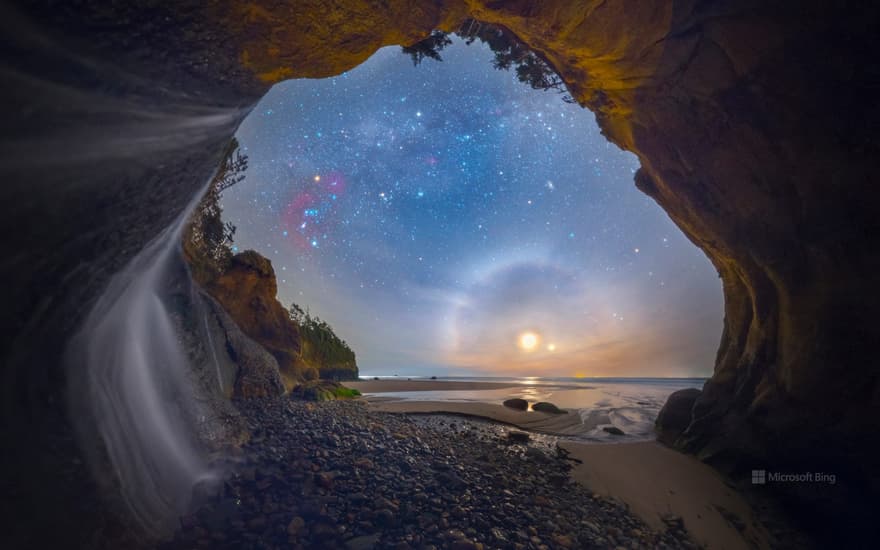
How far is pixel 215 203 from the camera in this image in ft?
38.6

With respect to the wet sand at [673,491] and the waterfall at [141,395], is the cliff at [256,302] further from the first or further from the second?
the wet sand at [673,491]

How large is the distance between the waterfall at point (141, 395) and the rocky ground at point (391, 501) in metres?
0.49

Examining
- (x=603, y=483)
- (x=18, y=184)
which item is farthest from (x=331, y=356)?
(x=18, y=184)

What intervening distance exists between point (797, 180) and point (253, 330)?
1806cm

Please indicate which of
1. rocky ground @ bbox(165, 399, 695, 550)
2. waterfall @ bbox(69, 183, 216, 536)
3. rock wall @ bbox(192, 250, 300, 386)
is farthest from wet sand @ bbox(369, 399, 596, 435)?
waterfall @ bbox(69, 183, 216, 536)

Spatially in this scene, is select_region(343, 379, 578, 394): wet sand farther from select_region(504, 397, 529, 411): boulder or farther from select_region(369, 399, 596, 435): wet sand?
select_region(504, 397, 529, 411): boulder

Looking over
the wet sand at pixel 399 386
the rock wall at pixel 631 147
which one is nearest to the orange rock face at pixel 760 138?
the rock wall at pixel 631 147

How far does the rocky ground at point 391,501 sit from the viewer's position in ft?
10.9

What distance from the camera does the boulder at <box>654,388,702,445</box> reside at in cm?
839

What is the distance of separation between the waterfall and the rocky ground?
1.61ft

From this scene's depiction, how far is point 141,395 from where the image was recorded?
402 centimetres

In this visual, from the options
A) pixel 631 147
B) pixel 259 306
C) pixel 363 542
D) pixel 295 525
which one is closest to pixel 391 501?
pixel 363 542

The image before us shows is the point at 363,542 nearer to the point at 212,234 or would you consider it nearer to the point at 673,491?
the point at 673,491

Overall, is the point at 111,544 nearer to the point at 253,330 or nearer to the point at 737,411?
the point at 737,411
